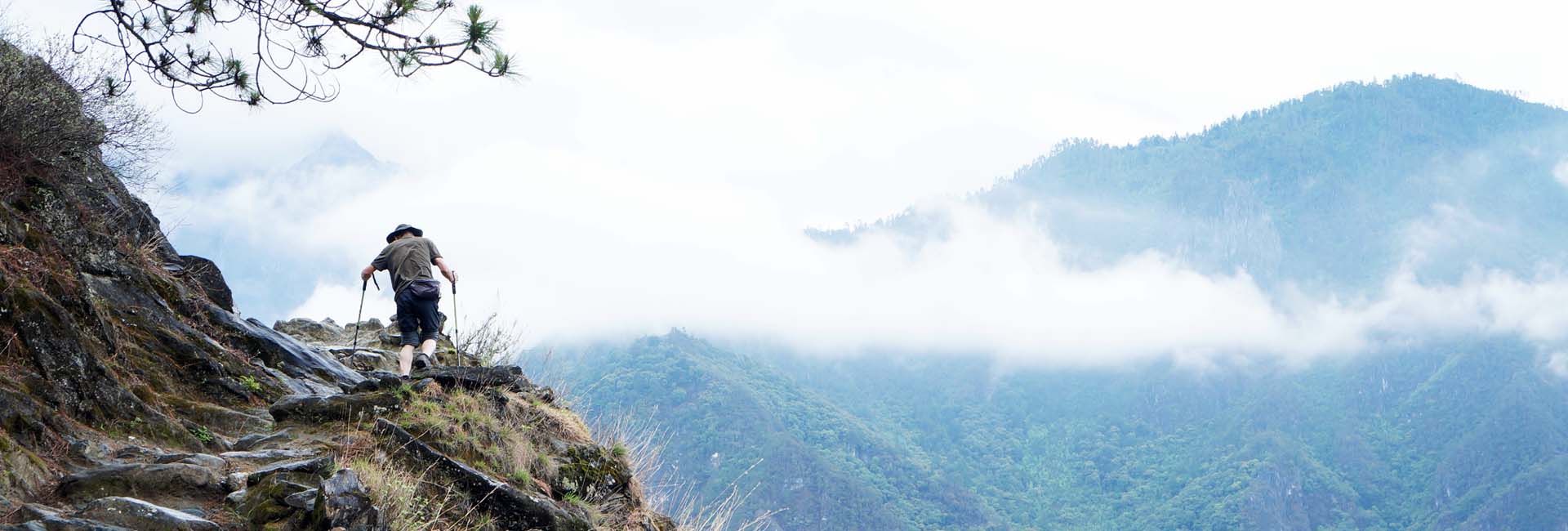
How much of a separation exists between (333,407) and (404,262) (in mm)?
3291

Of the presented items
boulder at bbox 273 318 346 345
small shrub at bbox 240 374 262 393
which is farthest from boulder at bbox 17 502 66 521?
boulder at bbox 273 318 346 345

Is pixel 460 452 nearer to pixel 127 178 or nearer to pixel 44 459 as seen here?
pixel 44 459

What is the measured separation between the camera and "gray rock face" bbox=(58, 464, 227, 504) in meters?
7.17

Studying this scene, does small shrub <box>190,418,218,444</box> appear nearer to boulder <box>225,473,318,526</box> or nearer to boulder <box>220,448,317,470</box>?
boulder <box>220,448,317,470</box>

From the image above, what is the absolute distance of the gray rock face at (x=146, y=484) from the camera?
7.17 meters

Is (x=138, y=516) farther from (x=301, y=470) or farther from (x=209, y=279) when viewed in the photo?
(x=209, y=279)

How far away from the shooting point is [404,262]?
40.4ft

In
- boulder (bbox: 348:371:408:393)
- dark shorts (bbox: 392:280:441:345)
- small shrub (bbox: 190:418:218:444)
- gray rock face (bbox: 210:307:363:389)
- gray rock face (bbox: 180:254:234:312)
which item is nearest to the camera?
small shrub (bbox: 190:418:218:444)

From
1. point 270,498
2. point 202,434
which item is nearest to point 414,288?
point 202,434

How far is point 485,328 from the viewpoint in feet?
57.3

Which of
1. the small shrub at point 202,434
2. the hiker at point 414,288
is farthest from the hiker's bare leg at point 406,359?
the small shrub at point 202,434

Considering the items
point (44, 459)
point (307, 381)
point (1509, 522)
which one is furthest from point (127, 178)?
point (1509, 522)

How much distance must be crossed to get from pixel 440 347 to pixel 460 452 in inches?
268

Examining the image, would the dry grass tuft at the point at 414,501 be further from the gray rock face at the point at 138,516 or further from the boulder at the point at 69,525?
the boulder at the point at 69,525
